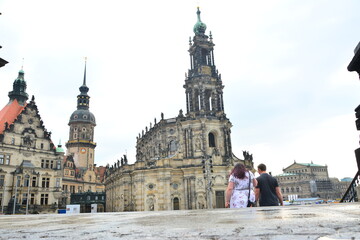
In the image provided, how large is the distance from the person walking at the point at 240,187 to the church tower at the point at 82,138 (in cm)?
7525

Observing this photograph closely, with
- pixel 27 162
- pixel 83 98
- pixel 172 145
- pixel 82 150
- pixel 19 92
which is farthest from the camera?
pixel 83 98

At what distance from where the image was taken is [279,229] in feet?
7.51

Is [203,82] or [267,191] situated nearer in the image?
[267,191]

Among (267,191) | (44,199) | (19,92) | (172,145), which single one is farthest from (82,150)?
(267,191)

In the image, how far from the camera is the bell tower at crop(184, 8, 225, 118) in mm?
48094

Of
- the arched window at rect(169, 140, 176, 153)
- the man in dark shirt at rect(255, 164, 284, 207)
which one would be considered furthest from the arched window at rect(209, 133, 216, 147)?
the man in dark shirt at rect(255, 164, 284, 207)

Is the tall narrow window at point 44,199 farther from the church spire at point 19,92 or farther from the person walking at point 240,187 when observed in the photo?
the person walking at point 240,187

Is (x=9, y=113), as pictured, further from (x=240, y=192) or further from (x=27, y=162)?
(x=240, y=192)

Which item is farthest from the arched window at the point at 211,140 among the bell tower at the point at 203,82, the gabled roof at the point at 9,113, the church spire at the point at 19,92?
the church spire at the point at 19,92

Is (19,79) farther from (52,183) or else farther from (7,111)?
(52,183)

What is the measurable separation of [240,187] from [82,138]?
77382 mm

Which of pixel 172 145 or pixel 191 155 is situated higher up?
pixel 172 145

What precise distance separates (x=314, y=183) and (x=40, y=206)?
9803 cm

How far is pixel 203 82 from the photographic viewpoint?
4850cm
